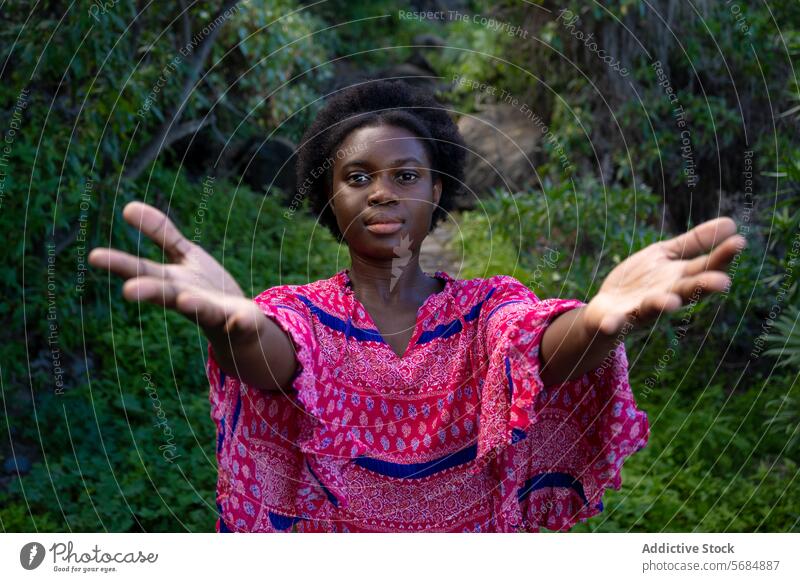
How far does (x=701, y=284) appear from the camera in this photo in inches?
60.4

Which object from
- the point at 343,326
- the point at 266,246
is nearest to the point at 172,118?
the point at 266,246

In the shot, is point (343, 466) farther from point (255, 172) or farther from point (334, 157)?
point (255, 172)

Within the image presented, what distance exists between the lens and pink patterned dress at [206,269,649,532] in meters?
2.11

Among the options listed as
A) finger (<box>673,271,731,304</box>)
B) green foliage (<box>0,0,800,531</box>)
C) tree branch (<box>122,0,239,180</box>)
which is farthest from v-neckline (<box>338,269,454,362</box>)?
tree branch (<box>122,0,239,180</box>)

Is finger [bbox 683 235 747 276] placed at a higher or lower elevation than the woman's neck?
lower

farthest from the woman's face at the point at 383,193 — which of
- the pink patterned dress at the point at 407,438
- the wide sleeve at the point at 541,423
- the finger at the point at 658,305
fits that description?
the finger at the point at 658,305

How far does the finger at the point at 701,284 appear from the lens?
1.52 metres

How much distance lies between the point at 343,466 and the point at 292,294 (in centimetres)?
43

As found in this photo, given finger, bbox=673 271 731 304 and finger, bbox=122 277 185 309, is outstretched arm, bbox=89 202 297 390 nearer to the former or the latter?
finger, bbox=122 277 185 309

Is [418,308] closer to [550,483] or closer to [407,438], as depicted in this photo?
[407,438]

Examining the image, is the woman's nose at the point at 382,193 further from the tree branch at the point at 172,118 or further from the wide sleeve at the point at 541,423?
the tree branch at the point at 172,118

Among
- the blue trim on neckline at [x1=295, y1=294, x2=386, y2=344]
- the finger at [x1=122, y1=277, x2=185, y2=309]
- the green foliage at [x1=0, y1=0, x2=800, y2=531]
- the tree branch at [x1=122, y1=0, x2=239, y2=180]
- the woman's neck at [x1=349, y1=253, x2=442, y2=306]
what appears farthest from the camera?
the tree branch at [x1=122, y1=0, x2=239, y2=180]

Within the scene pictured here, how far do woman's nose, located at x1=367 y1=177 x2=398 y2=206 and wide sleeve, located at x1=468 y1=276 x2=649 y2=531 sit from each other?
0.34 meters

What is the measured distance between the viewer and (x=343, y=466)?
217cm
